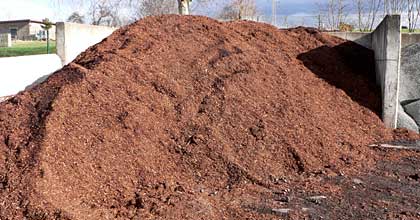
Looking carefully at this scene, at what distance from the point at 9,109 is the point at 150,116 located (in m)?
1.51

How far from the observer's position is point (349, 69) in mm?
7121

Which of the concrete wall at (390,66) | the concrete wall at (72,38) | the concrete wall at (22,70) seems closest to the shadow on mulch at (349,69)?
the concrete wall at (390,66)

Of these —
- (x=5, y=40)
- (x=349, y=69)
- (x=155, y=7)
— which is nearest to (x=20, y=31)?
(x=5, y=40)

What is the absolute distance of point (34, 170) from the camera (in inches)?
149

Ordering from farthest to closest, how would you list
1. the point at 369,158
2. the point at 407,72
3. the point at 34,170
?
the point at 407,72
the point at 369,158
the point at 34,170

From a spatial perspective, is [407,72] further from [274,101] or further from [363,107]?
[274,101]

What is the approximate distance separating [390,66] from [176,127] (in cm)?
334

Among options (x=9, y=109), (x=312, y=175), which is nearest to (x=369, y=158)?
(x=312, y=175)

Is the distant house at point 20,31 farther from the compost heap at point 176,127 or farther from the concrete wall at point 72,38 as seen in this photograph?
the compost heap at point 176,127

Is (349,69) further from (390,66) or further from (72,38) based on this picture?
(72,38)

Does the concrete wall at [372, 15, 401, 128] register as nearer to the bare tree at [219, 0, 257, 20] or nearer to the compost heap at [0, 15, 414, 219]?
the compost heap at [0, 15, 414, 219]

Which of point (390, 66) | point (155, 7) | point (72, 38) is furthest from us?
point (155, 7)

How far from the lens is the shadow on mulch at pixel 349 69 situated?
664 cm

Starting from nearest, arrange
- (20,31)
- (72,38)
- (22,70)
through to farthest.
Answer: (22,70) → (72,38) → (20,31)
